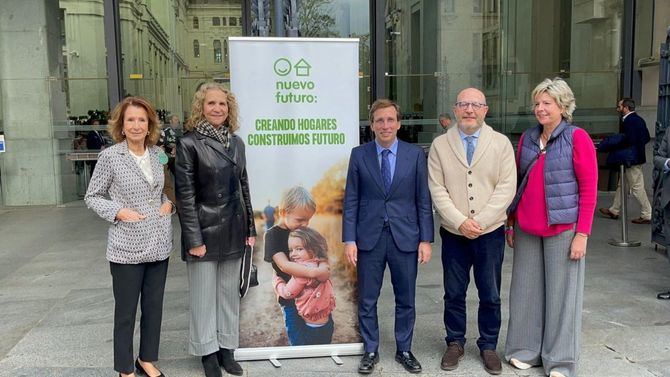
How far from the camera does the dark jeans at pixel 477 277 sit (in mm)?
3846

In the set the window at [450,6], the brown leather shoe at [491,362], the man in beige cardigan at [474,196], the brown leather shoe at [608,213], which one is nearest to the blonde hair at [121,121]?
the man in beige cardigan at [474,196]

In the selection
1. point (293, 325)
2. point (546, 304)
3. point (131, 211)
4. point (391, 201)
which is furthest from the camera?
point (293, 325)

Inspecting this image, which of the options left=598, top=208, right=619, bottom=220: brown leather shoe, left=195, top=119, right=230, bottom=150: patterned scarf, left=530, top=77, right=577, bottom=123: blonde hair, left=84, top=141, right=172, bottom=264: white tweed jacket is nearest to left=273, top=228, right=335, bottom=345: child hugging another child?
left=195, top=119, right=230, bottom=150: patterned scarf

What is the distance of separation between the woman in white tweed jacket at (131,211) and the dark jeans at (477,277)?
1849 mm

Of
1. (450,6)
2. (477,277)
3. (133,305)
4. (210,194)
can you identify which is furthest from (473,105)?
(450,6)

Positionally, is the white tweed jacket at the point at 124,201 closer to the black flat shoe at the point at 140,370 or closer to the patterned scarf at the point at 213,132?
the patterned scarf at the point at 213,132

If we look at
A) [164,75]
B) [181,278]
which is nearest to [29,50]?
[164,75]

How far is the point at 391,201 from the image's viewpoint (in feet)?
12.4

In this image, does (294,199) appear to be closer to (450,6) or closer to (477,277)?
(477,277)

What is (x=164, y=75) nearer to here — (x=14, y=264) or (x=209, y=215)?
(x=14, y=264)

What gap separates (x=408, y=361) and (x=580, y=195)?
1.55 m

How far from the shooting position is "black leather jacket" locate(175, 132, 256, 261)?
359 cm

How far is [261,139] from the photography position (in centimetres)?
395

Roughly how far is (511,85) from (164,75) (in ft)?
25.0
